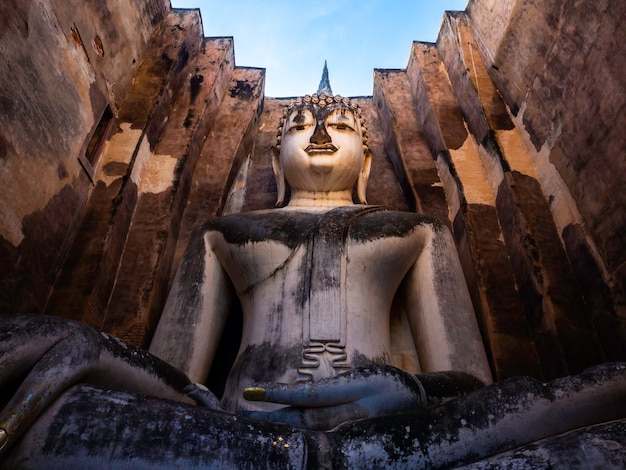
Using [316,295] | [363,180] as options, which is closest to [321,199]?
[363,180]

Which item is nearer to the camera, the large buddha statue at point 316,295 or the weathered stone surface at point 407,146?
the large buddha statue at point 316,295

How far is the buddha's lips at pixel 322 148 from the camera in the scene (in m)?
3.93

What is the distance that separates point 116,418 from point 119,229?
2.61 m

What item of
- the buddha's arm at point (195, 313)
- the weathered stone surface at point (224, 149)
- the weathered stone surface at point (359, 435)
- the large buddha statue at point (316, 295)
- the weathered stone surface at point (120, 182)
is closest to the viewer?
the weathered stone surface at point (359, 435)

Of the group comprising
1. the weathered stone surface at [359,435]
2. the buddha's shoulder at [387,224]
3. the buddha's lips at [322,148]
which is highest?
the buddha's lips at [322,148]

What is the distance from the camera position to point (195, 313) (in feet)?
10.3

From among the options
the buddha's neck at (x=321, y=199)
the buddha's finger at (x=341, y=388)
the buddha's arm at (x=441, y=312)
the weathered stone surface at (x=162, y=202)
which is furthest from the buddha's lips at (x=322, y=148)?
the buddha's finger at (x=341, y=388)

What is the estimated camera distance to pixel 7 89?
3018 mm

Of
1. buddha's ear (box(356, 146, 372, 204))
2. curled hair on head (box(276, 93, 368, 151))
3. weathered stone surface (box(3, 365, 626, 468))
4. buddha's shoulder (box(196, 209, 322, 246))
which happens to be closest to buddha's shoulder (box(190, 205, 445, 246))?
buddha's shoulder (box(196, 209, 322, 246))

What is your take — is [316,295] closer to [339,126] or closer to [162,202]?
[339,126]

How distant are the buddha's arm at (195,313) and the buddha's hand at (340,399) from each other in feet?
3.54

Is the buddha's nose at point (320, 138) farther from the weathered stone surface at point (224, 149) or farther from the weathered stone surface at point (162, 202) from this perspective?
the weathered stone surface at point (162, 202)

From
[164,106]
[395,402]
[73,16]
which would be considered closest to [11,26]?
[73,16]

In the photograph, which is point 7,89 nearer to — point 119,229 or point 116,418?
point 119,229
